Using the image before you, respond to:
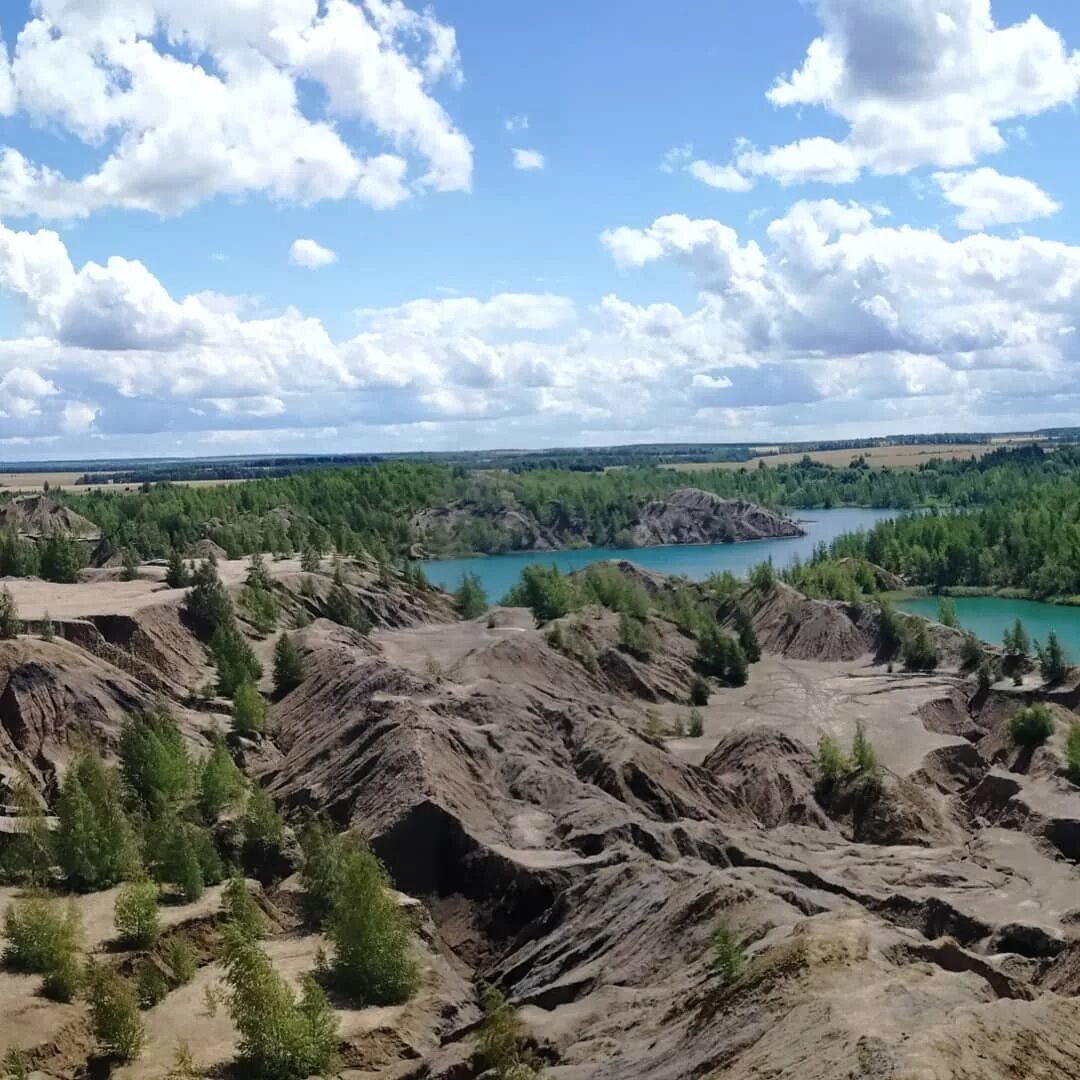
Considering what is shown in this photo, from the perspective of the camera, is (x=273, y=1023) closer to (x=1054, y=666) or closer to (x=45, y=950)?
(x=45, y=950)

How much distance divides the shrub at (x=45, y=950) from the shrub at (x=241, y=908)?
5092 mm

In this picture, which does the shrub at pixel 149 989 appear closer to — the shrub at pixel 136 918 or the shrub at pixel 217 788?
the shrub at pixel 136 918

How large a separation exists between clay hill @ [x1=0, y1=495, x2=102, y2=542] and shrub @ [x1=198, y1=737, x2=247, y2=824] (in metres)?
93.7

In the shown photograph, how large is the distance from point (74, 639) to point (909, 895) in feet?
140

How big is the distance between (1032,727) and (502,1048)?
48154 mm

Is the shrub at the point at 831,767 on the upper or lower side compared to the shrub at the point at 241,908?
lower

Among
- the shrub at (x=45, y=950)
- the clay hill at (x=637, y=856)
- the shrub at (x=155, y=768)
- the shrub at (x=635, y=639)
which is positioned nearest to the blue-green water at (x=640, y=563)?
the shrub at (x=635, y=639)

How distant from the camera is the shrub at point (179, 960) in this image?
38438 millimetres

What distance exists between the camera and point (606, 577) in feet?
362

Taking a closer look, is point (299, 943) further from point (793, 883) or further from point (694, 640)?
point (694, 640)

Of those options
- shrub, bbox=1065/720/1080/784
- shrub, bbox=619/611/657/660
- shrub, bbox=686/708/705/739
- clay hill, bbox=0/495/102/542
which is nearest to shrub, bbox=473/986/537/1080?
shrub, bbox=1065/720/1080/784

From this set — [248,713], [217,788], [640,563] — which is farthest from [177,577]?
[640,563]

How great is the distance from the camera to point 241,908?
40.8 m

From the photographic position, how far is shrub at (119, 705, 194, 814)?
161ft
